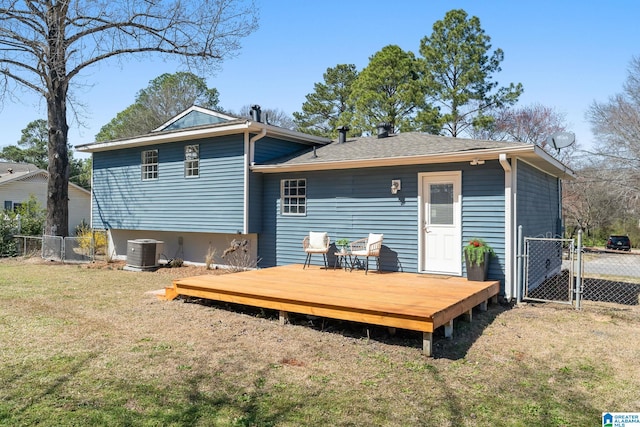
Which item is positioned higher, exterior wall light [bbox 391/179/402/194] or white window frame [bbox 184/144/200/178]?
white window frame [bbox 184/144/200/178]

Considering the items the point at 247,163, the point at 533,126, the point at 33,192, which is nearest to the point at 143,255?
the point at 247,163

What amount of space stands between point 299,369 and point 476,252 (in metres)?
4.25

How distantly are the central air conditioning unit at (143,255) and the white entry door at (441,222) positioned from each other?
6837 millimetres

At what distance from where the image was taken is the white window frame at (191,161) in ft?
37.1

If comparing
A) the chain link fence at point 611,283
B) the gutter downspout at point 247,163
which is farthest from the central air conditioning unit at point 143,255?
the chain link fence at point 611,283

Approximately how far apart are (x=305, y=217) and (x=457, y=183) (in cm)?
350

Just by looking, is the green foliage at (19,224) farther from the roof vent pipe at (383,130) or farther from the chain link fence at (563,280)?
the chain link fence at (563,280)

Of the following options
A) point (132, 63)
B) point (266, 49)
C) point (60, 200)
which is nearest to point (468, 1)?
point (266, 49)

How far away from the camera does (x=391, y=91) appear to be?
2242cm

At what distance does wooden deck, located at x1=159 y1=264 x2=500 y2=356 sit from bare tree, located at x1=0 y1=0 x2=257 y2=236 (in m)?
8.97

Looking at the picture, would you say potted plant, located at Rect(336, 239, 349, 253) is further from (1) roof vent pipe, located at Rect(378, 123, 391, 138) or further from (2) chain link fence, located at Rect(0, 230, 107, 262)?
(2) chain link fence, located at Rect(0, 230, 107, 262)

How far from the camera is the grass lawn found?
3174 mm

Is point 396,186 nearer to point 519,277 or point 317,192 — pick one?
point 317,192

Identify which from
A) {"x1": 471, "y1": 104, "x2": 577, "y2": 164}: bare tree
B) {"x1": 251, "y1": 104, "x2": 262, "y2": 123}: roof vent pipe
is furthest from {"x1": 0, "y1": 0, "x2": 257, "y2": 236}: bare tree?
A: {"x1": 471, "y1": 104, "x2": 577, "y2": 164}: bare tree
